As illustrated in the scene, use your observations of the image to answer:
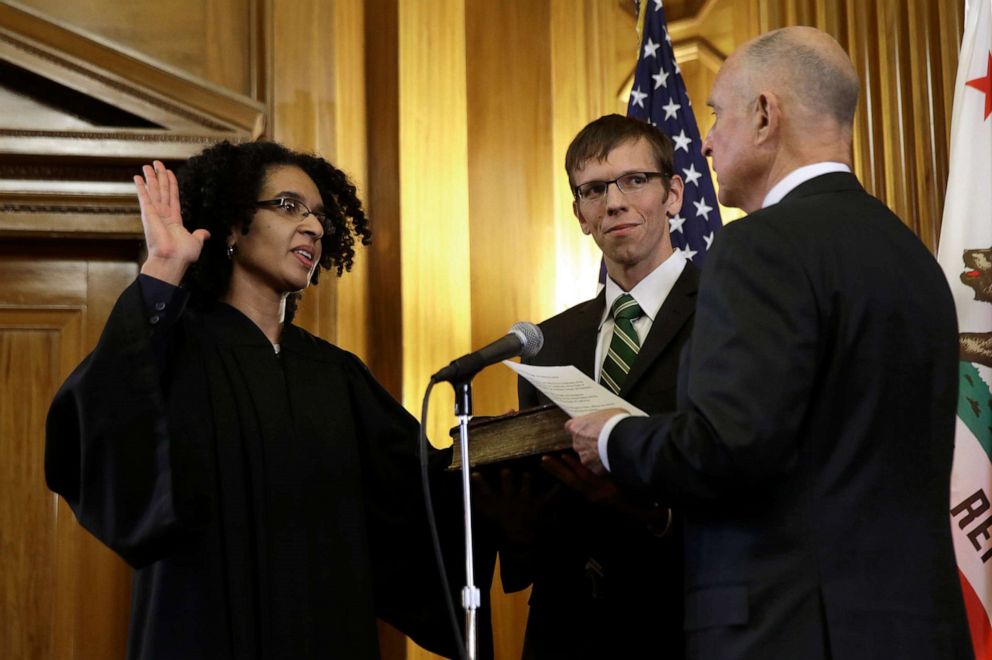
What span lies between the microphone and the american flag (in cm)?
173

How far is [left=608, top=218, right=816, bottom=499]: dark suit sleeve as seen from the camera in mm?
1861

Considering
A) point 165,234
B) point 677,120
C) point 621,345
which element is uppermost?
point 677,120

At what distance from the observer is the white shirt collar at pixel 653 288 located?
2.80 m

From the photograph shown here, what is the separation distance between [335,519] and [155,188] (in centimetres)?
84

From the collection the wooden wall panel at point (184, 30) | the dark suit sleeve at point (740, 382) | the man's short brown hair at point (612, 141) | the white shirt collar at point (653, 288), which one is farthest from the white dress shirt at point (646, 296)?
the wooden wall panel at point (184, 30)

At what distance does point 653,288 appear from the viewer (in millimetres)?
2834

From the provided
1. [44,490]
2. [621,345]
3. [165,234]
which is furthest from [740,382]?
[44,490]

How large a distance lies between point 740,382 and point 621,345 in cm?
88

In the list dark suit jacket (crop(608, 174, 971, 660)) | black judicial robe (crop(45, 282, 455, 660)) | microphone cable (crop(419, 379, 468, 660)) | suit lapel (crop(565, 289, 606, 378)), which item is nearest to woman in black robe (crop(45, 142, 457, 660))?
black judicial robe (crop(45, 282, 455, 660))

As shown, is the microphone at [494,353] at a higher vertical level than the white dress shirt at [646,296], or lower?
lower

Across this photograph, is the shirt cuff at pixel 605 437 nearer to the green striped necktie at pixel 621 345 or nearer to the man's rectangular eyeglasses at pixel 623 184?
the green striped necktie at pixel 621 345

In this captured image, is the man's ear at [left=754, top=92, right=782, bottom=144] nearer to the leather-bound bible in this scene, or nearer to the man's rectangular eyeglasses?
the leather-bound bible

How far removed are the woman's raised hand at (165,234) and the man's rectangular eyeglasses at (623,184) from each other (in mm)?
934

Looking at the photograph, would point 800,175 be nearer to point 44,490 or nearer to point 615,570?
point 615,570
